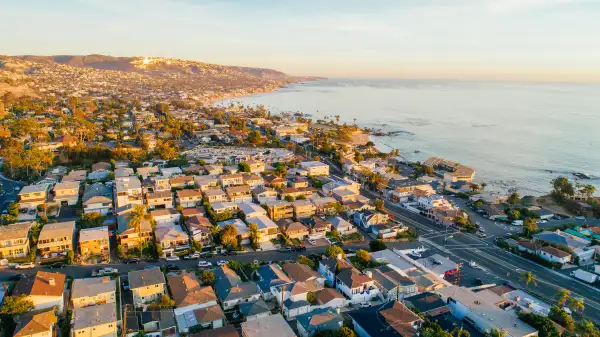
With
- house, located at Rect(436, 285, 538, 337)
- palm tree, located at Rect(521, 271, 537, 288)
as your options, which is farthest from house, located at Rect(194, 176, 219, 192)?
palm tree, located at Rect(521, 271, 537, 288)

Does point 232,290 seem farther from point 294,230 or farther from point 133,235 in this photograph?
point 133,235

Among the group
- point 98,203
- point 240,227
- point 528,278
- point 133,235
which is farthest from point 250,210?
point 528,278

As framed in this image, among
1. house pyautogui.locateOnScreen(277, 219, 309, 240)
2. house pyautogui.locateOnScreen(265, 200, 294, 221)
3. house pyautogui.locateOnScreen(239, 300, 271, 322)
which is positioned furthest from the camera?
house pyautogui.locateOnScreen(265, 200, 294, 221)

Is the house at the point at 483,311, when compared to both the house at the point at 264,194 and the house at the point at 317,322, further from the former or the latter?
the house at the point at 264,194

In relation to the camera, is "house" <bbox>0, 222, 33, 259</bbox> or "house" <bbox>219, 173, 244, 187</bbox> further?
"house" <bbox>219, 173, 244, 187</bbox>

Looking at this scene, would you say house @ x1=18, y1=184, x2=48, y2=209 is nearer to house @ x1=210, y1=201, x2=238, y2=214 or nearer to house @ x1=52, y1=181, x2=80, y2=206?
house @ x1=52, y1=181, x2=80, y2=206

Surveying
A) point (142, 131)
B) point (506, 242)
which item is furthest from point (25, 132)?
point (506, 242)
